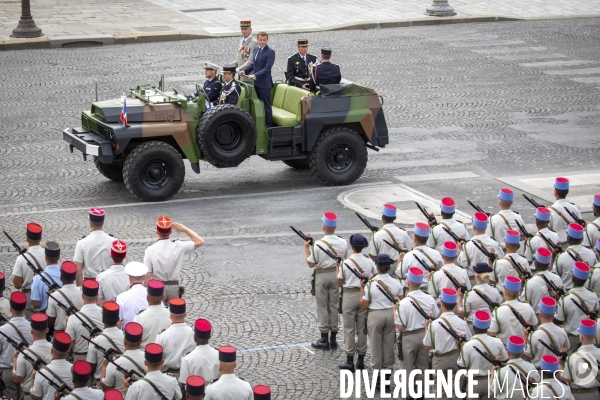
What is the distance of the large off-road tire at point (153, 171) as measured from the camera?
16.5 meters

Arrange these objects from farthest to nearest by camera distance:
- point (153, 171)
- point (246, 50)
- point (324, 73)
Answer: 1. point (246, 50)
2. point (324, 73)
3. point (153, 171)

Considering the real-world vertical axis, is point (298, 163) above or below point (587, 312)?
below

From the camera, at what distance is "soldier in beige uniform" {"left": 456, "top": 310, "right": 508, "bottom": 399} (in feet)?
32.3

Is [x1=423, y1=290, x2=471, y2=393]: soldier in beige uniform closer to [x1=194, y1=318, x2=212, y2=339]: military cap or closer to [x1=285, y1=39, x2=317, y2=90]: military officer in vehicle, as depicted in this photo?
[x1=194, y1=318, x2=212, y2=339]: military cap

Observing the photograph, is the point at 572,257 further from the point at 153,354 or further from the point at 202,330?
the point at 153,354

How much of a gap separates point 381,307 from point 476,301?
0.97 meters

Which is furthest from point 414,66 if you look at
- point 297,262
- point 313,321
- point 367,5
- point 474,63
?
point 313,321

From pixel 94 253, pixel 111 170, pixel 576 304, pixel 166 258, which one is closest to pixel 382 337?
pixel 576 304

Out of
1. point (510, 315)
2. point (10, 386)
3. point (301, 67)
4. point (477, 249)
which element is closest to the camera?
point (10, 386)

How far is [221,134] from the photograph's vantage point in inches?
667

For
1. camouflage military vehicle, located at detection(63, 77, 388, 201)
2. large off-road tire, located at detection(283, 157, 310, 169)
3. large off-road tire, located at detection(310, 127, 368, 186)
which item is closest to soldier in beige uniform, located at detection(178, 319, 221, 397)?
camouflage military vehicle, located at detection(63, 77, 388, 201)

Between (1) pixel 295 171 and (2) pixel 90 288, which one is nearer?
(2) pixel 90 288

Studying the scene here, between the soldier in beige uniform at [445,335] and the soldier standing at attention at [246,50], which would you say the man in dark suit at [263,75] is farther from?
the soldier in beige uniform at [445,335]

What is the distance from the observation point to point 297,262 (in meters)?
14.5
